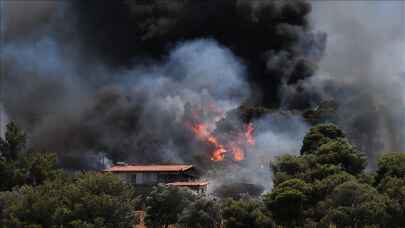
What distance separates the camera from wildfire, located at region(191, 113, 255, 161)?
66.1 meters

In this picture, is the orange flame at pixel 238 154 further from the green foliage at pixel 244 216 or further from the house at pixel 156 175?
the green foliage at pixel 244 216

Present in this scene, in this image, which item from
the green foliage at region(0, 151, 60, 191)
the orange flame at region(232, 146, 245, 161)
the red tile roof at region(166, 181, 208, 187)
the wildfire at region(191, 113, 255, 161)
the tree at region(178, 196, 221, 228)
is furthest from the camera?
the wildfire at region(191, 113, 255, 161)

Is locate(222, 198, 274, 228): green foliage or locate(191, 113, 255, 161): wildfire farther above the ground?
locate(191, 113, 255, 161): wildfire

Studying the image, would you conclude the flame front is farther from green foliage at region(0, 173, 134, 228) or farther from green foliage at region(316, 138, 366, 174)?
green foliage at region(0, 173, 134, 228)

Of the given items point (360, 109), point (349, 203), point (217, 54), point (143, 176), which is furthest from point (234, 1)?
point (349, 203)

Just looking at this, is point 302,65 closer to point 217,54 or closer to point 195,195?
point 217,54

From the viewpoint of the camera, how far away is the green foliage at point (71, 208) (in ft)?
121

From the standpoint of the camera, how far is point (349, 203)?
126 feet

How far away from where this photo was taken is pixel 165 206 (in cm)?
4406

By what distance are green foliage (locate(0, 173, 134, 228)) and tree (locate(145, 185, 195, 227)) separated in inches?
190

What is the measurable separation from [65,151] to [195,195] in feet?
116

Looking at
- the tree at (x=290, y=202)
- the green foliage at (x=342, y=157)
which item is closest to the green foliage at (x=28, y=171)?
the tree at (x=290, y=202)

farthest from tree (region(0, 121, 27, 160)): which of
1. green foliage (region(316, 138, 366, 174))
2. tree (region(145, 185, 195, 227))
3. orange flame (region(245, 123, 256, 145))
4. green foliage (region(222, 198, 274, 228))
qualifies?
orange flame (region(245, 123, 256, 145))

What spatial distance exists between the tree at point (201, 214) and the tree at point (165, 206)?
185 centimetres
